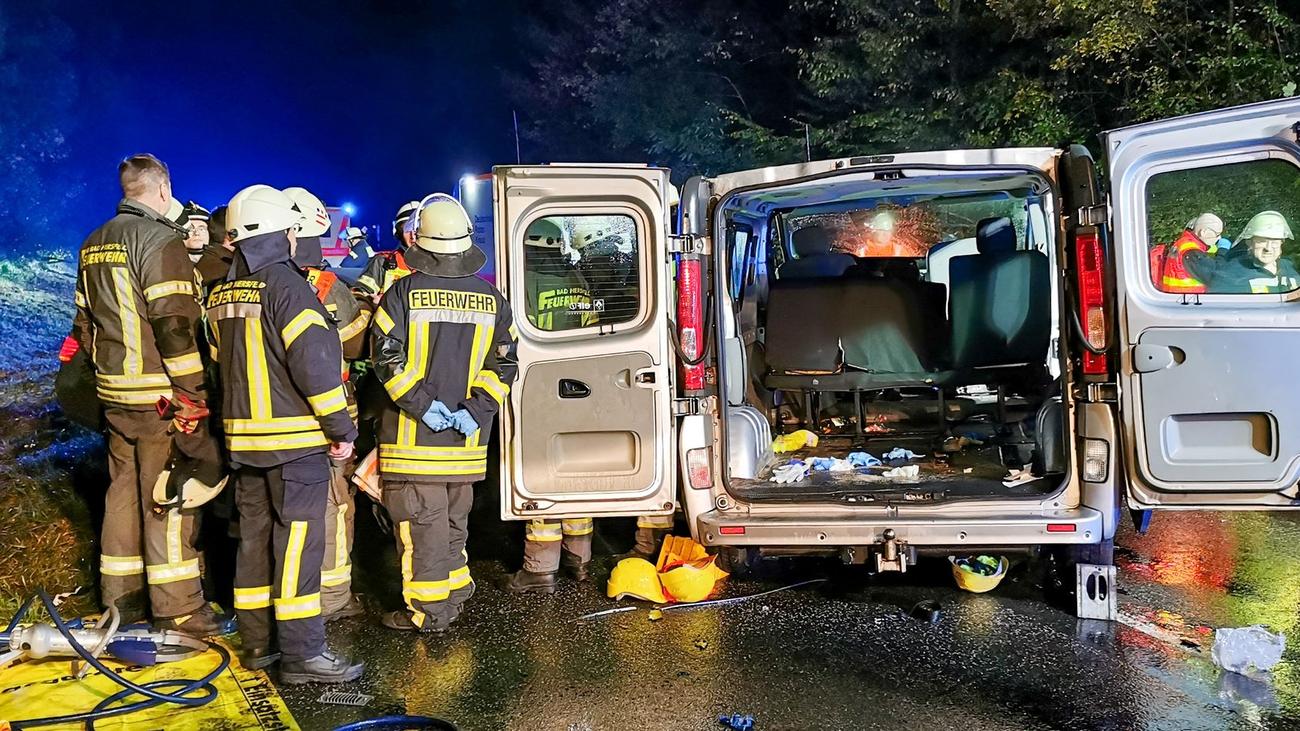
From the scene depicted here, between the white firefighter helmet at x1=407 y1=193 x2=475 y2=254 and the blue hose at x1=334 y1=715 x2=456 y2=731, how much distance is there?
2069 mm

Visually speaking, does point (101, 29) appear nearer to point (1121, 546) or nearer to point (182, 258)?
point (182, 258)

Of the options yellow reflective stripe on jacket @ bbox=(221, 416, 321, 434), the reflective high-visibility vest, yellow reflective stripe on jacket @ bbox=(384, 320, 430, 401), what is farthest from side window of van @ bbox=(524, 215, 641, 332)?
the reflective high-visibility vest

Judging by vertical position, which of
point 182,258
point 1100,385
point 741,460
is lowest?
point 741,460

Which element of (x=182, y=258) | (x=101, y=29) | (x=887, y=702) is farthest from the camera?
(x=101, y=29)

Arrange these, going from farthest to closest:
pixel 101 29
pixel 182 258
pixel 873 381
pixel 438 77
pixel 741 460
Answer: pixel 438 77 → pixel 101 29 → pixel 873 381 → pixel 741 460 → pixel 182 258

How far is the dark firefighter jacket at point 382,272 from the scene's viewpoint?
17.3 ft

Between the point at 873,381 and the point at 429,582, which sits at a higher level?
the point at 873,381

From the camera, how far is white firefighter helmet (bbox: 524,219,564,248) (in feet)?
16.1

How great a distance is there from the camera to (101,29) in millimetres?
30062

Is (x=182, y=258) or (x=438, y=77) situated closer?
(x=182, y=258)

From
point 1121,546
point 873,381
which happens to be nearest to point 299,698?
point 873,381

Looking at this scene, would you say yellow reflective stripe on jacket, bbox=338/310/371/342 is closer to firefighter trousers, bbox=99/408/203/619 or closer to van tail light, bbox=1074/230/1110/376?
firefighter trousers, bbox=99/408/203/619

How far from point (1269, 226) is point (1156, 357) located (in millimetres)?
752

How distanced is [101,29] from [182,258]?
30620 millimetres
